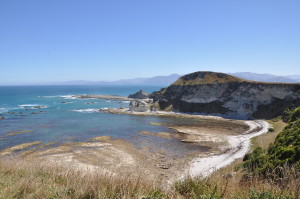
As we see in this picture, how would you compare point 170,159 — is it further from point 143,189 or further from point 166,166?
point 143,189

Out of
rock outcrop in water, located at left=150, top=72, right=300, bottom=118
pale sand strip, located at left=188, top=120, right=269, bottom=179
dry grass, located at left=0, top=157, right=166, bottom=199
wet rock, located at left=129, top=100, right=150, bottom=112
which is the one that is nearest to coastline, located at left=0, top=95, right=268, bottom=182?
pale sand strip, located at left=188, top=120, right=269, bottom=179

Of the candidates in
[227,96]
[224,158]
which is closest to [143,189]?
[224,158]

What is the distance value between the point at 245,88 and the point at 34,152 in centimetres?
5555

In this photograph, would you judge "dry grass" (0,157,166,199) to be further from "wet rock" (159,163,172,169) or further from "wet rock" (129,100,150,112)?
"wet rock" (129,100,150,112)

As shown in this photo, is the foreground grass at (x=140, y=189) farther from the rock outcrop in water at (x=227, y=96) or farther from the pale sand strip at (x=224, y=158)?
the rock outcrop in water at (x=227, y=96)

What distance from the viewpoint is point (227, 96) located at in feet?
200

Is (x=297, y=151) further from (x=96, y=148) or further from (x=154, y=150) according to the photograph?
(x=96, y=148)

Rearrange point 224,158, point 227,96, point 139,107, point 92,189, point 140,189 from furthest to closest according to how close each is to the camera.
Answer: point 139,107, point 227,96, point 224,158, point 92,189, point 140,189

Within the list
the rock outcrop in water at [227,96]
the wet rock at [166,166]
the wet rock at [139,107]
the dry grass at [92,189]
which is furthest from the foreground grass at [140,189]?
the wet rock at [139,107]

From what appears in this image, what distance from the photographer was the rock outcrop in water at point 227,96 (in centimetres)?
5141

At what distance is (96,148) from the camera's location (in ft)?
90.4

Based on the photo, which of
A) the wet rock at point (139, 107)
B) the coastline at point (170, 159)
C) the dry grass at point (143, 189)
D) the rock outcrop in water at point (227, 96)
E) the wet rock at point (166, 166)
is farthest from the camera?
the wet rock at point (139, 107)

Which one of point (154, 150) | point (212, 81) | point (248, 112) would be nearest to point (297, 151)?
point (154, 150)

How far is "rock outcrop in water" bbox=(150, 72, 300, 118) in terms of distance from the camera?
51.4 metres
